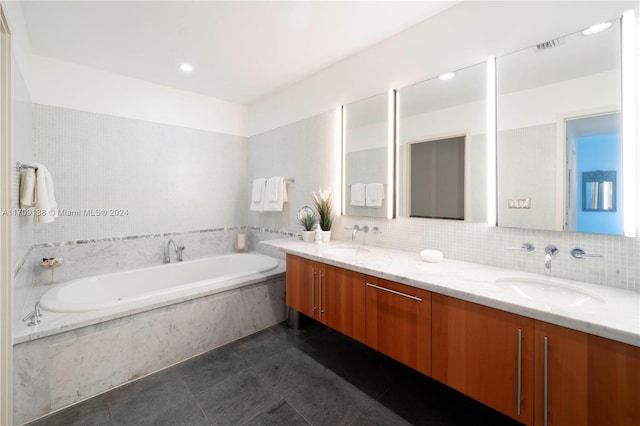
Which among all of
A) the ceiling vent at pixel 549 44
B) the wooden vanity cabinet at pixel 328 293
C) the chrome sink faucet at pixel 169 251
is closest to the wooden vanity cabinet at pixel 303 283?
the wooden vanity cabinet at pixel 328 293

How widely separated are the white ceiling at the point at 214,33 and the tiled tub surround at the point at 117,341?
6.58 ft

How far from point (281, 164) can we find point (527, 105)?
2.33 meters

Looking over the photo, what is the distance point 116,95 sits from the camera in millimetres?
2709

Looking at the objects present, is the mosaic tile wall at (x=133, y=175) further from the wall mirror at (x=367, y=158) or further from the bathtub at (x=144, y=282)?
the wall mirror at (x=367, y=158)

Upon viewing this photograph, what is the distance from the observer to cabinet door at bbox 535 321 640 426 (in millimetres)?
859

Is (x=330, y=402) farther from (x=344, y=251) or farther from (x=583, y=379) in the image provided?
(x=583, y=379)

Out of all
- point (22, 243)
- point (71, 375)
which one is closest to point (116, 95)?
point (22, 243)

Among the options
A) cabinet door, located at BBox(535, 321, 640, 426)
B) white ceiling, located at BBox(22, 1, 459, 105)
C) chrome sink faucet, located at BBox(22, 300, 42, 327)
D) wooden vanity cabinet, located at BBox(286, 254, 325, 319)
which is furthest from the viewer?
wooden vanity cabinet, located at BBox(286, 254, 325, 319)

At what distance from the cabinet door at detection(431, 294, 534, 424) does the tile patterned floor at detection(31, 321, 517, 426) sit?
19.6 inches

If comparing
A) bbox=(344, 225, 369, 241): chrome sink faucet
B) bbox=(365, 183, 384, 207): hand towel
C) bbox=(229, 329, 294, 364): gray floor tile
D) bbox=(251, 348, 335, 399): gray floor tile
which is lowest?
bbox=(251, 348, 335, 399): gray floor tile

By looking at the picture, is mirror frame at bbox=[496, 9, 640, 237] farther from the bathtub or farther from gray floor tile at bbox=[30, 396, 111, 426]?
gray floor tile at bbox=[30, 396, 111, 426]

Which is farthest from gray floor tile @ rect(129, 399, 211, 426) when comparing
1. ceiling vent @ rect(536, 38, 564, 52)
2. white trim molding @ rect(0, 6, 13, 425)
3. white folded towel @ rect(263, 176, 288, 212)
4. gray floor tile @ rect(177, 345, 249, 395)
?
ceiling vent @ rect(536, 38, 564, 52)

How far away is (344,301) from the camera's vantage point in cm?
179

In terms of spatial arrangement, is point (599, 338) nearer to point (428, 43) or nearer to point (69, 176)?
point (428, 43)
